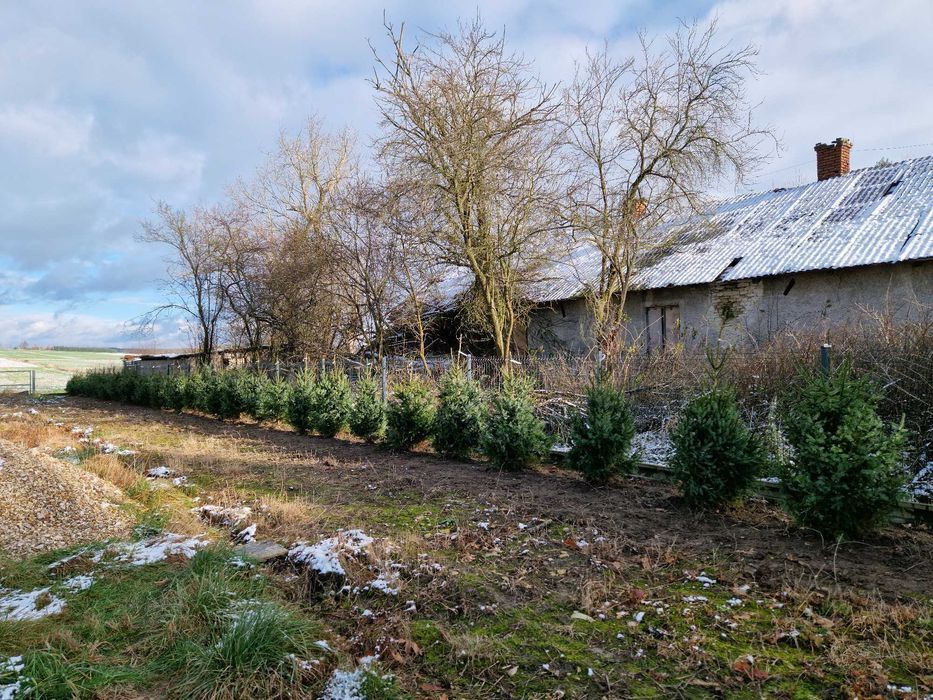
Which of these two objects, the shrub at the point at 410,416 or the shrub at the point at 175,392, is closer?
the shrub at the point at 410,416

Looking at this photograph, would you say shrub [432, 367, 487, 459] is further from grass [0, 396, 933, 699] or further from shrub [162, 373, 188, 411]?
shrub [162, 373, 188, 411]

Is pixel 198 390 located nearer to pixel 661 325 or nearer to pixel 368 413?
pixel 368 413

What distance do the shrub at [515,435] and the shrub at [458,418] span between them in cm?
72

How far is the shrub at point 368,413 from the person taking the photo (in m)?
11.0

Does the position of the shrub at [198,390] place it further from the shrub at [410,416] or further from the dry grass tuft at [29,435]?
the shrub at [410,416]

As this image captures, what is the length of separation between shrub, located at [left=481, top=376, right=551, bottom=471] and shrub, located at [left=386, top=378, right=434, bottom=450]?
74.7 inches

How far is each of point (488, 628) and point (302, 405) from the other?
398 inches

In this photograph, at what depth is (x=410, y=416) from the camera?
9.78 meters

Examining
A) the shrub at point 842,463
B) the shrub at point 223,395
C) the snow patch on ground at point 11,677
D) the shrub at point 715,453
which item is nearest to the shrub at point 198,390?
the shrub at point 223,395

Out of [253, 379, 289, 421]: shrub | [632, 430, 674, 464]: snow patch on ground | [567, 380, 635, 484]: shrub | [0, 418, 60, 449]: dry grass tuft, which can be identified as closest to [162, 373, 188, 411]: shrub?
[253, 379, 289, 421]: shrub

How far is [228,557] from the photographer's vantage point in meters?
4.06

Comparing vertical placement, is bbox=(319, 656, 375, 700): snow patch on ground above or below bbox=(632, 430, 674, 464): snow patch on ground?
below

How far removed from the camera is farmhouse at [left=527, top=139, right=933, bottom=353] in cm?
1234

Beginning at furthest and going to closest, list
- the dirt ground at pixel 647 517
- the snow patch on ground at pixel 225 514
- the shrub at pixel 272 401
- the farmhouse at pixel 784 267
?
the shrub at pixel 272 401 → the farmhouse at pixel 784 267 → the snow patch on ground at pixel 225 514 → the dirt ground at pixel 647 517
